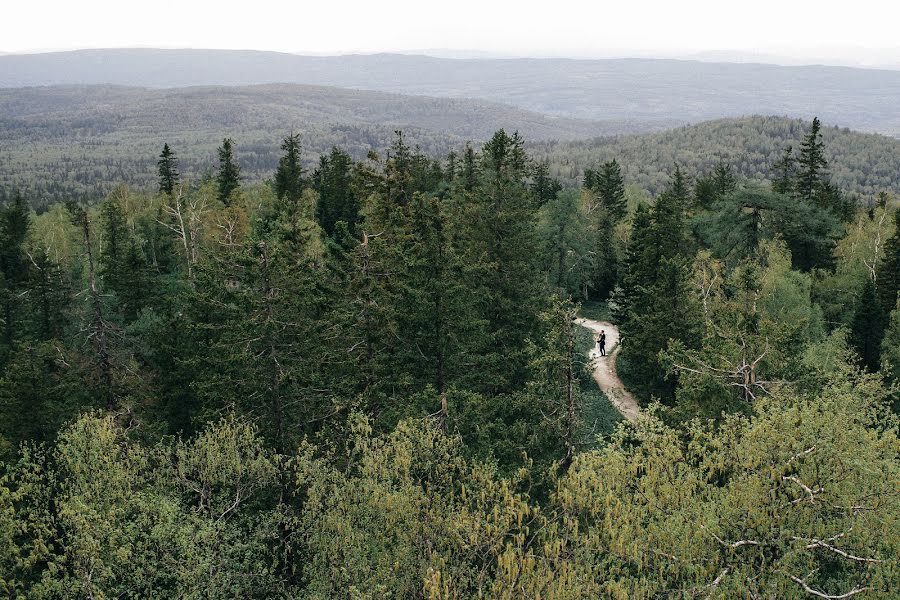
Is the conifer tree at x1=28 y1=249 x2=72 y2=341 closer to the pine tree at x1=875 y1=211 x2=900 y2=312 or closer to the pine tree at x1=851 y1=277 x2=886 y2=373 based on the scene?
the pine tree at x1=851 y1=277 x2=886 y2=373

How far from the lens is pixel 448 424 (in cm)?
2358

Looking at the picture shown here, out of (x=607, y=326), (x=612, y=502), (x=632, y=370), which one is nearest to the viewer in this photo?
(x=612, y=502)

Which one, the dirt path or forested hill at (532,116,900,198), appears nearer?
the dirt path

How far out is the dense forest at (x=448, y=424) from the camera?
1507 cm

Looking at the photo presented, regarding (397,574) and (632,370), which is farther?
(632,370)

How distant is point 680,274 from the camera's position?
37.7 meters

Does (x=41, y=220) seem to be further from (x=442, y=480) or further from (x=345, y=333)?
(x=442, y=480)

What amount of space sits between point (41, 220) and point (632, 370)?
77.6 meters

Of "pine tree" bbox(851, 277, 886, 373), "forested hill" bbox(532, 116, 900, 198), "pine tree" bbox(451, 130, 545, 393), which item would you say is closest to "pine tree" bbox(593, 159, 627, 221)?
"pine tree" bbox(851, 277, 886, 373)

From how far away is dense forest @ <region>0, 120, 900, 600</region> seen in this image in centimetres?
1507

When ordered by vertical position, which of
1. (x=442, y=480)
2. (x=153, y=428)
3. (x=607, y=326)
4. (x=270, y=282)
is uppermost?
(x=270, y=282)

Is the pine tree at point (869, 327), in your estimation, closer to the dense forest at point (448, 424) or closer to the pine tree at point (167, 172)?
the dense forest at point (448, 424)

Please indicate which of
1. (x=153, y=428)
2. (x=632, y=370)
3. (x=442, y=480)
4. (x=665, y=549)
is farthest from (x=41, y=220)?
(x=665, y=549)

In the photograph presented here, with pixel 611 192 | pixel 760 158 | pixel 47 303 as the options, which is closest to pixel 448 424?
pixel 47 303
